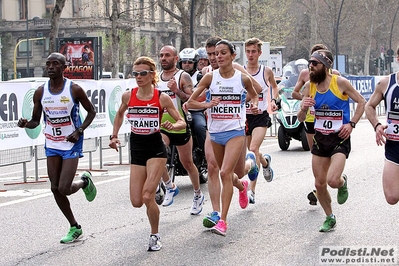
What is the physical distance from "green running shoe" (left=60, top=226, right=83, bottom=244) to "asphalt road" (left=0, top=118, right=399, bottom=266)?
10 centimetres

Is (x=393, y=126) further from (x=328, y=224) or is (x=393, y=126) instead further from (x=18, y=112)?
(x=18, y=112)

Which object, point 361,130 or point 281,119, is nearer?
point 281,119

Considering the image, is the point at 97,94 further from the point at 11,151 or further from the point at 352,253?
the point at 352,253

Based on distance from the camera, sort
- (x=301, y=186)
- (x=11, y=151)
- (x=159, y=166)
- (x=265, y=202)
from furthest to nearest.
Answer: (x=11, y=151) < (x=301, y=186) < (x=265, y=202) < (x=159, y=166)

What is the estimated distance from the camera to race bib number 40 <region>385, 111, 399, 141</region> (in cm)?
787

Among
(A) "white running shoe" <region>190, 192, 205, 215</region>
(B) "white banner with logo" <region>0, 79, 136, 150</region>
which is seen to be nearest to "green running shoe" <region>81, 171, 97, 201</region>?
(A) "white running shoe" <region>190, 192, 205, 215</region>

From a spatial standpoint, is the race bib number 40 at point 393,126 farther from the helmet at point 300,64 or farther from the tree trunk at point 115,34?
the tree trunk at point 115,34

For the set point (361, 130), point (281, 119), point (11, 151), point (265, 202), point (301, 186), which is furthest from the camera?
point (361, 130)

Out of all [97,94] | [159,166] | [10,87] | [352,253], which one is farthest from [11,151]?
[352,253]

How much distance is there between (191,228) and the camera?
961 cm

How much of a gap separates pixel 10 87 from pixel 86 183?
4.93 metres

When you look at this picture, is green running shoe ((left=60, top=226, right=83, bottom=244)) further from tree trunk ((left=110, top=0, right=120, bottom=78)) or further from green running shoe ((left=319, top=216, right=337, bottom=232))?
tree trunk ((left=110, top=0, right=120, bottom=78))

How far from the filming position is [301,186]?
13.2 meters

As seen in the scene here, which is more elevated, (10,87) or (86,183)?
(10,87)
